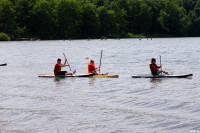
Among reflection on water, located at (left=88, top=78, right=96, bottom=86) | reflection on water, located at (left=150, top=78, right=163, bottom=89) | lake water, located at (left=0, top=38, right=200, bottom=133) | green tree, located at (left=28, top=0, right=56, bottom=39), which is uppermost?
green tree, located at (left=28, top=0, right=56, bottom=39)

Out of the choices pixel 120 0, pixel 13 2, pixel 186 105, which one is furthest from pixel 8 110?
pixel 120 0

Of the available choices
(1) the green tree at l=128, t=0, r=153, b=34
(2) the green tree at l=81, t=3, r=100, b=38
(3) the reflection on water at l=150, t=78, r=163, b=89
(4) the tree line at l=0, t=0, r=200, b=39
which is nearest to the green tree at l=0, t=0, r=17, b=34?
(4) the tree line at l=0, t=0, r=200, b=39

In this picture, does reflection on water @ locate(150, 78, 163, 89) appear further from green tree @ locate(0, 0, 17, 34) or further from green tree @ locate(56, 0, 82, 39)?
green tree @ locate(56, 0, 82, 39)

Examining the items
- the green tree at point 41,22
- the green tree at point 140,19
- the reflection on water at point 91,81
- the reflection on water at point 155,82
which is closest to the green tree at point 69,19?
the green tree at point 41,22

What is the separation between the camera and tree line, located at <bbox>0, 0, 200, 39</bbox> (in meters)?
145

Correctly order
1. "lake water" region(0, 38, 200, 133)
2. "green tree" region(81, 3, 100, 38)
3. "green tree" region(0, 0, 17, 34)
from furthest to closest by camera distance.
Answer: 1. "green tree" region(81, 3, 100, 38)
2. "green tree" region(0, 0, 17, 34)
3. "lake water" region(0, 38, 200, 133)

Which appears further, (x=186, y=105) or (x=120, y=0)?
(x=120, y=0)

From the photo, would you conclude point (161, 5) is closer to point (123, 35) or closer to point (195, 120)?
point (123, 35)

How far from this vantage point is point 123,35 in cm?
16638

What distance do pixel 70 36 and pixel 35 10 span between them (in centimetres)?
1518

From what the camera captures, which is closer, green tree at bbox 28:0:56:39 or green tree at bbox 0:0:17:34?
→ green tree at bbox 0:0:17:34

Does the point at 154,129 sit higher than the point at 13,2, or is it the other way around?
the point at 13,2

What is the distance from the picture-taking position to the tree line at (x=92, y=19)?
145 metres

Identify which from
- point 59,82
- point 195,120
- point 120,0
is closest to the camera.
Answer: point 195,120
